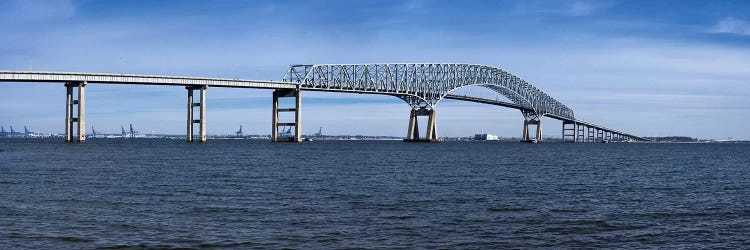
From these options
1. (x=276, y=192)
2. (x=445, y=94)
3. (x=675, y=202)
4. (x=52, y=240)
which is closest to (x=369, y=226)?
Answer: (x=52, y=240)

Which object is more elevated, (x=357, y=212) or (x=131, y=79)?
(x=131, y=79)

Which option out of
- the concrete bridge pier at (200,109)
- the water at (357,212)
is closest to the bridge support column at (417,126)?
the concrete bridge pier at (200,109)

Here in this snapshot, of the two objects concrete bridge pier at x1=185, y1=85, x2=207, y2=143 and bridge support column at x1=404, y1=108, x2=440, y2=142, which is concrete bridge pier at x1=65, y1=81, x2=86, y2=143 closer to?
concrete bridge pier at x1=185, y1=85, x2=207, y2=143

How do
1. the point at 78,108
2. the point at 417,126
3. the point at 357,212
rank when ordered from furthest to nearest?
the point at 417,126 < the point at 78,108 < the point at 357,212

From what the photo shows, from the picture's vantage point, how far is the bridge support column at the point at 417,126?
600ft

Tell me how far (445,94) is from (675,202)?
165563 millimetres

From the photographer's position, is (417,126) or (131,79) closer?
(131,79)

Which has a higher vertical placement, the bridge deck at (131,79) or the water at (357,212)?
the bridge deck at (131,79)

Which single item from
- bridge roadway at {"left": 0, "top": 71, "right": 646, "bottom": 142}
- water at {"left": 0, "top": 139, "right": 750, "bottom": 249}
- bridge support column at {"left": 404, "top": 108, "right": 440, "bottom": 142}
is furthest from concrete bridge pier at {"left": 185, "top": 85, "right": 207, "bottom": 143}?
water at {"left": 0, "top": 139, "right": 750, "bottom": 249}

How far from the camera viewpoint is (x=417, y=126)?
187 m

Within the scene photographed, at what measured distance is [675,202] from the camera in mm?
31875

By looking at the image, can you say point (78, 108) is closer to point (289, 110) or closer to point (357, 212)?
point (289, 110)

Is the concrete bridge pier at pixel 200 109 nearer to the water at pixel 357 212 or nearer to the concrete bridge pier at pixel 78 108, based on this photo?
the concrete bridge pier at pixel 78 108

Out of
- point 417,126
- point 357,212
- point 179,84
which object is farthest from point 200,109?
point 357,212
